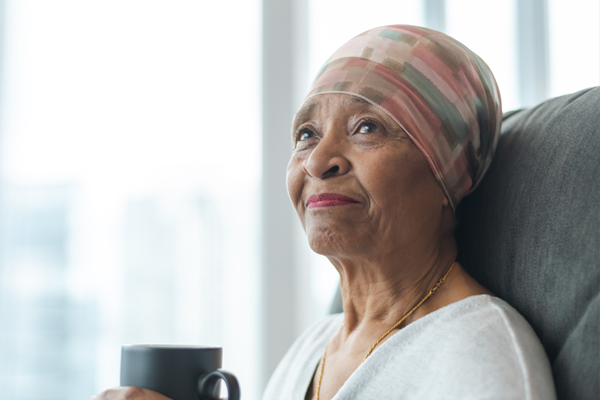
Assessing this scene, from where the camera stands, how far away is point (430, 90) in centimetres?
85

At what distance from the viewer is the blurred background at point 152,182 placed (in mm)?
2098

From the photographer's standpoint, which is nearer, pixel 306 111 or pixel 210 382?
pixel 210 382

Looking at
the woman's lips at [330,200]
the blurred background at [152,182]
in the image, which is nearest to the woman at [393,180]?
the woman's lips at [330,200]

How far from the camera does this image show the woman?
0.84 metres

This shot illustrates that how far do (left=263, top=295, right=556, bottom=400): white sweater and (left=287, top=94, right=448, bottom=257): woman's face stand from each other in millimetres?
165

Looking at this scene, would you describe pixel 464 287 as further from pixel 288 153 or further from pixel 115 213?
pixel 115 213

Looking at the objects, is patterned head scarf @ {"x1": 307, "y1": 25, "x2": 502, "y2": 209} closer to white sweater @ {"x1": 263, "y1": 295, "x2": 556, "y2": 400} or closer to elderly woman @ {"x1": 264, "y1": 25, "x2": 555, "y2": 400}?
elderly woman @ {"x1": 264, "y1": 25, "x2": 555, "y2": 400}

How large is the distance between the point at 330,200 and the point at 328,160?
71 mm

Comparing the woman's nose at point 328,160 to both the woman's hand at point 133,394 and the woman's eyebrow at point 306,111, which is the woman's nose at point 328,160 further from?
the woman's hand at point 133,394

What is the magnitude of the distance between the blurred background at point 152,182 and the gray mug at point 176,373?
1453 millimetres

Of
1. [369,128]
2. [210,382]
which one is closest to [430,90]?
[369,128]

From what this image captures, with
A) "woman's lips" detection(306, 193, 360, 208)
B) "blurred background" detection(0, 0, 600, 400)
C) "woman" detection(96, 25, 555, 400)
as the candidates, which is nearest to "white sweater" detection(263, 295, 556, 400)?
"woman" detection(96, 25, 555, 400)

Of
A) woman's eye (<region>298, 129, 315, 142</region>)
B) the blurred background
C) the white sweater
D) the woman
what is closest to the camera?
the white sweater

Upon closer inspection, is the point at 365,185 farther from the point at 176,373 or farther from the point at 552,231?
the point at 176,373
